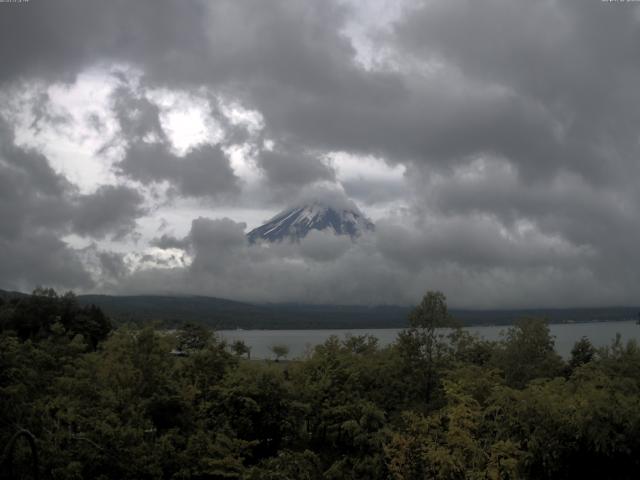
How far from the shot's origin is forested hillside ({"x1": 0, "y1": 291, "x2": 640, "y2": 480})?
585 inches

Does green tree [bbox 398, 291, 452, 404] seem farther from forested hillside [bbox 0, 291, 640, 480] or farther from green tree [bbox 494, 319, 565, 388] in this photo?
green tree [bbox 494, 319, 565, 388]

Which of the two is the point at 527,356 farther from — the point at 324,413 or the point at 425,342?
the point at 324,413

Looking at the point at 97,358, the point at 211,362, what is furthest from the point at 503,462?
the point at 97,358

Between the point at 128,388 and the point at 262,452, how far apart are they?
597 centimetres

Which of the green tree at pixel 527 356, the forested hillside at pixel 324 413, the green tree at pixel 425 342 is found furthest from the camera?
the green tree at pixel 527 356

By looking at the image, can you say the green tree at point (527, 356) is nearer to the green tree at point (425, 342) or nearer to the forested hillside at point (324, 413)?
the forested hillside at point (324, 413)

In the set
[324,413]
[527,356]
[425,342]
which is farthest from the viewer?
[527,356]

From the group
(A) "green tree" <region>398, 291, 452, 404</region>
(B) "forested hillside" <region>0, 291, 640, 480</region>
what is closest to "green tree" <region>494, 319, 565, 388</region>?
(B) "forested hillside" <region>0, 291, 640, 480</region>

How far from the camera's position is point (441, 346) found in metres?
27.8

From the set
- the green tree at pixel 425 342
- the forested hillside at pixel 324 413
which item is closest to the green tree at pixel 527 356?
the forested hillside at pixel 324 413

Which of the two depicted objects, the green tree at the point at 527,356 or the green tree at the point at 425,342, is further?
the green tree at the point at 527,356

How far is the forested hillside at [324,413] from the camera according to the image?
48.8 ft

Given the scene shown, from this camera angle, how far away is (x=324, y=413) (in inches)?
978

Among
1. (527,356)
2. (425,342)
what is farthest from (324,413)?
(527,356)
